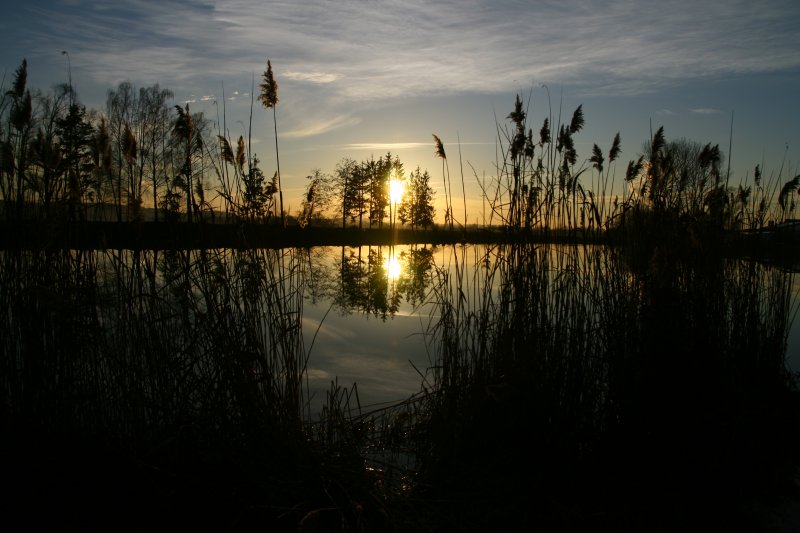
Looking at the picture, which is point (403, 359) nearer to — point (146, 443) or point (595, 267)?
point (595, 267)

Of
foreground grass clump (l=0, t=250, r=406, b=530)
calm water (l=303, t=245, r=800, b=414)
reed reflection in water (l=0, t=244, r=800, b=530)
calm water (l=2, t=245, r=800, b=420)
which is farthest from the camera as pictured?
calm water (l=303, t=245, r=800, b=414)

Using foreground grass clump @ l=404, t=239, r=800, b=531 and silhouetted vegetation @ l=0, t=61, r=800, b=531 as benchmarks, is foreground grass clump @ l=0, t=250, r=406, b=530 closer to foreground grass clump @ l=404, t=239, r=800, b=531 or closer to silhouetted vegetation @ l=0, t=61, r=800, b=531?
silhouetted vegetation @ l=0, t=61, r=800, b=531

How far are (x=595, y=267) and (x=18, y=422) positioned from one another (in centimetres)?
306

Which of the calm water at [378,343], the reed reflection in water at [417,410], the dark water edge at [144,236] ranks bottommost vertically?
the calm water at [378,343]

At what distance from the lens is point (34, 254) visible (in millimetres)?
2664

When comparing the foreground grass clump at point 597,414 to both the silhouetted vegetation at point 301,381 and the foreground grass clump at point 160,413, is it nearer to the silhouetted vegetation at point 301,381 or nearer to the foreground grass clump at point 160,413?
the silhouetted vegetation at point 301,381

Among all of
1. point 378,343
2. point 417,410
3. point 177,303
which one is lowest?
point 378,343

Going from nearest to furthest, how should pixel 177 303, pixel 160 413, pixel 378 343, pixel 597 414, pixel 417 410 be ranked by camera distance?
pixel 160 413, pixel 177 303, pixel 597 414, pixel 417 410, pixel 378 343

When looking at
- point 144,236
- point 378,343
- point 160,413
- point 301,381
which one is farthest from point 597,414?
point 378,343

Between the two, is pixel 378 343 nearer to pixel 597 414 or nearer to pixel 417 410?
pixel 417 410

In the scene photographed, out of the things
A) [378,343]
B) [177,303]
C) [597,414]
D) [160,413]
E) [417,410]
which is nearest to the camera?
[160,413]

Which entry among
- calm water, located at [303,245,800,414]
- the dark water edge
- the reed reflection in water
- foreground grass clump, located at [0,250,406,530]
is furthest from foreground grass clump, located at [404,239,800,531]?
foreground grass clump, located at [0,250,406,530]

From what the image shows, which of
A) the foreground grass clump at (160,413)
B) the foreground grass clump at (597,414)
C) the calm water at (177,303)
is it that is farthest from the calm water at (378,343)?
the foreground grass clump at (160,413)

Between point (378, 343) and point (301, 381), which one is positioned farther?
point (378, 343)
